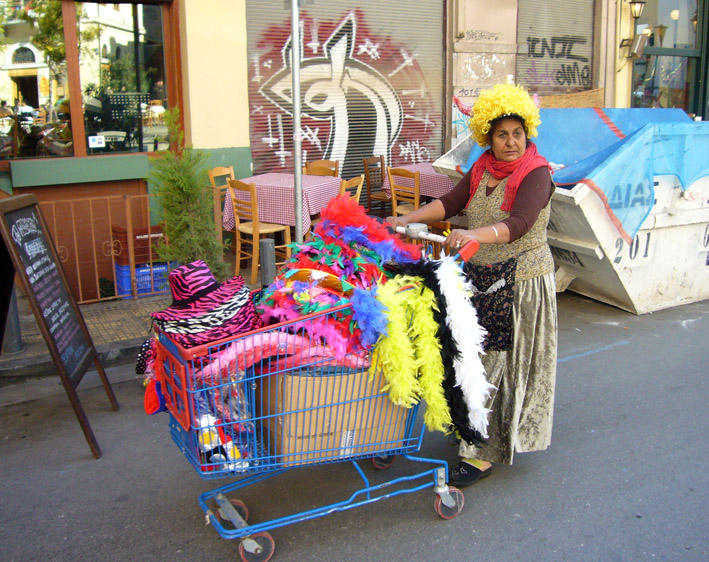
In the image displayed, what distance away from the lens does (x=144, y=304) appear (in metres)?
6.95

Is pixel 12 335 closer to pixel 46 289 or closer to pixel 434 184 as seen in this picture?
pixel 46 289

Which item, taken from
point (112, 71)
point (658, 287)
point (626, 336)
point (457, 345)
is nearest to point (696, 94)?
point (658, 287)

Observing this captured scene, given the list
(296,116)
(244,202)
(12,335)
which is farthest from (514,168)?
(244,202)

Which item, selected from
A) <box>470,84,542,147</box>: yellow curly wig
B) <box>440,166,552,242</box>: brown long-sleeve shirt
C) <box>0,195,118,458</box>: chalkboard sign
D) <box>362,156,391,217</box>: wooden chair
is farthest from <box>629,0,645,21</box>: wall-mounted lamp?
<box>0,195,118,458</box>: chalkboard sign

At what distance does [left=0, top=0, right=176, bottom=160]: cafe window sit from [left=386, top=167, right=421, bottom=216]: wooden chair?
2973mm

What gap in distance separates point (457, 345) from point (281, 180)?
18.6ft

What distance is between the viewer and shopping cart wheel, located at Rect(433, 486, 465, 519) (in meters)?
3.37

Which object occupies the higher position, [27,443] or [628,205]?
[628,205]

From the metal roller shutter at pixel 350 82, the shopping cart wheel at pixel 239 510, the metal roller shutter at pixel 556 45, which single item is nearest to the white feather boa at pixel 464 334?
the shopping cart wheel at pixel 239 510

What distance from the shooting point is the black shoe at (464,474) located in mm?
3650

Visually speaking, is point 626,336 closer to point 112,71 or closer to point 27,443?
point 27,443

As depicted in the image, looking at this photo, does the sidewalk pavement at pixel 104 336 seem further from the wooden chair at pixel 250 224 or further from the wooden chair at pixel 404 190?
the wooden chair at pixel 404 190

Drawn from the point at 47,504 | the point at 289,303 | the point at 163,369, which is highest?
the point at 289,303

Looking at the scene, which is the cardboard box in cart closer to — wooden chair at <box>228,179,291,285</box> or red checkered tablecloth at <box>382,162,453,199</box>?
wooden chair at <box>228,179,291,285</box>
